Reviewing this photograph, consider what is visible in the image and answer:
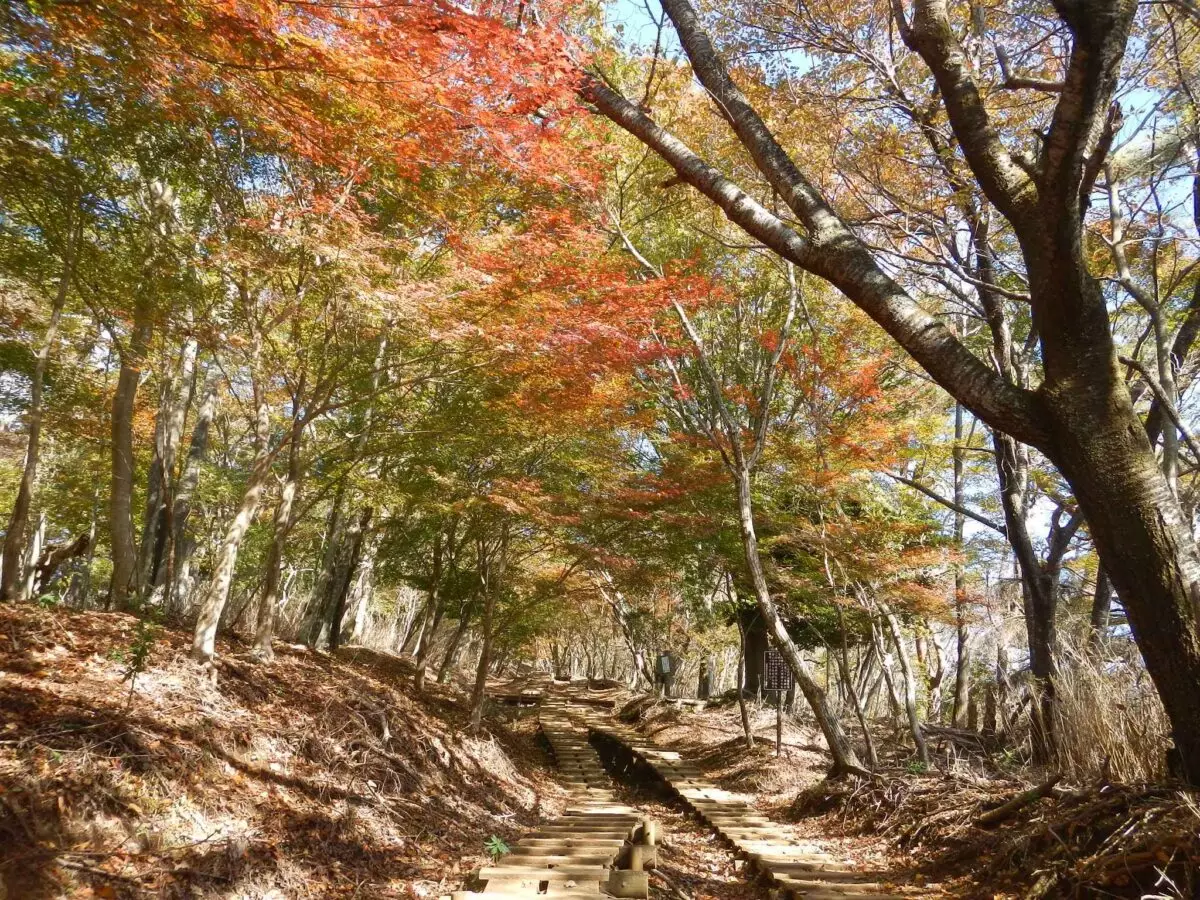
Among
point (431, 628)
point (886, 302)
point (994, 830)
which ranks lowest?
point (994, 830)

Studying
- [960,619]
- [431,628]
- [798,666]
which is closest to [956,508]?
[798,666]

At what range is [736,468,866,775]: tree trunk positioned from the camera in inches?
314

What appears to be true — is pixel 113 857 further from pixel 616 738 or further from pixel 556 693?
pixel 556 693

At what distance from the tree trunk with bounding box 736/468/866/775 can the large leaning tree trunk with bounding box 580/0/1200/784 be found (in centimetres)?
508

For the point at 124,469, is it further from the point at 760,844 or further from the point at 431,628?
the point at 760,844

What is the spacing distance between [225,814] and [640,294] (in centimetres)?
708

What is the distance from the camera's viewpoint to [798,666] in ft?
28.0

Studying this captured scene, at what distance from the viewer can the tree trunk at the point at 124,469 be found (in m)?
7.45

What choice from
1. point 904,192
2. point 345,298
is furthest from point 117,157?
point 904,192

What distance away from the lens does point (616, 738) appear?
1512cm

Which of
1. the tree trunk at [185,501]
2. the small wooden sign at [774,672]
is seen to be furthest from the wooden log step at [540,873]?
the small wooden sign at [774,672]

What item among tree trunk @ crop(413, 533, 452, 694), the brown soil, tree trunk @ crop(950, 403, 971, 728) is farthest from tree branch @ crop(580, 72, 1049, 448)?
tree trunk @ crop(950, 403, 971, 728)

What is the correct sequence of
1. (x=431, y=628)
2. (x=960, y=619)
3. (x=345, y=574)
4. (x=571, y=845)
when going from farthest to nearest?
(x=345, y=574) < (x=431, y=628) < (x=960, y=619) < (x=571, y=845)

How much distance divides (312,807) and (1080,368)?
5.47 m
